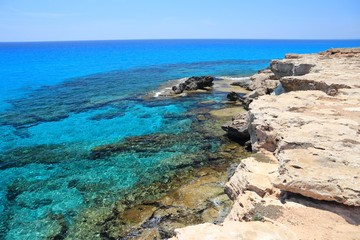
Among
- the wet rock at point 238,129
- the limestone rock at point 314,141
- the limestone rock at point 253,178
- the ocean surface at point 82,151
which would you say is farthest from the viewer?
the wet rock at point 238,129

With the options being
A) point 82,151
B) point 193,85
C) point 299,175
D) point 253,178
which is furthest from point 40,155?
point 193,85

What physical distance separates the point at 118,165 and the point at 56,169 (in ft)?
15.3

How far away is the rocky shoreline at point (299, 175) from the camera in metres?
7.26

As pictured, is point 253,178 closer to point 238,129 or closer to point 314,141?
point 314,141

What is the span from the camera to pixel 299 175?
27.0ft

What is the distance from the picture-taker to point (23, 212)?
51.8 feet

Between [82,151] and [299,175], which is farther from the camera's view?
[82,151]

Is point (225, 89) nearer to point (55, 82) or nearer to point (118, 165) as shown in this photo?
point (118, 165)

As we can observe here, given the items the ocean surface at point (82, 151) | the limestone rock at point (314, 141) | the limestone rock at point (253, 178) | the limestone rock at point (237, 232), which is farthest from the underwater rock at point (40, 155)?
the limestone rock at point (237, 232)

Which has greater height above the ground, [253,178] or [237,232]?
[237,232]

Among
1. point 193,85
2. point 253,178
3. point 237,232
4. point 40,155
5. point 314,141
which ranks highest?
point 314,141

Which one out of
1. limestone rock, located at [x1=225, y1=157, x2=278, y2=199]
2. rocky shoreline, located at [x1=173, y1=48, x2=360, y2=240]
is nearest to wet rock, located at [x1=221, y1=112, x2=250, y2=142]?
rocky shoreline, located at [x1=173, y1=48, x2=360, y2=240]

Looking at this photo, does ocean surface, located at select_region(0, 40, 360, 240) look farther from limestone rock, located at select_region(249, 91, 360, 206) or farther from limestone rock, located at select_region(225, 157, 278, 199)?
limestone rock, located at select_region(249, 91, 360, 206)

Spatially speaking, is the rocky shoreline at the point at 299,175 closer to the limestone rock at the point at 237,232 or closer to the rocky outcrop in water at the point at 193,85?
the limestone rock at the point at 237,232
